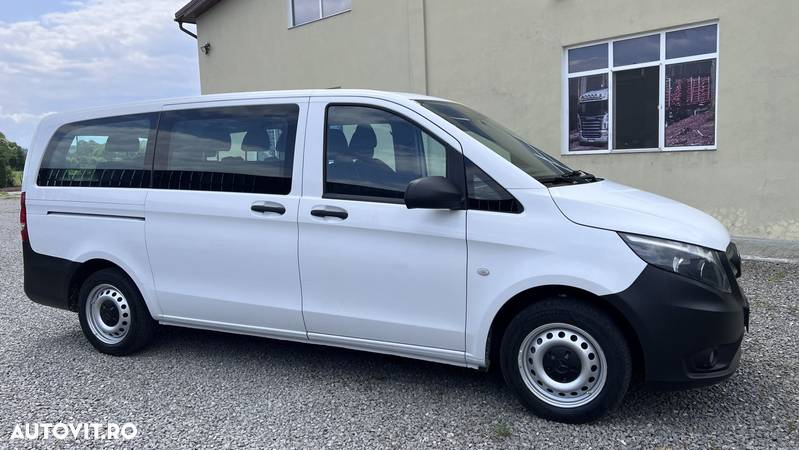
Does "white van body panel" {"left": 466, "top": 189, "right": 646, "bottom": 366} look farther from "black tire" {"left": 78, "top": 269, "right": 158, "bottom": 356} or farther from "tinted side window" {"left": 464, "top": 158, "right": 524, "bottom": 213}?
"black tire" {"left": 78, "top": 269, "right": 158, "bottom": 356}

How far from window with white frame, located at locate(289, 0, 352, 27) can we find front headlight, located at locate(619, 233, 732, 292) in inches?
437

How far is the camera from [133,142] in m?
4.64

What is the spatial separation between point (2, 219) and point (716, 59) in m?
17.4

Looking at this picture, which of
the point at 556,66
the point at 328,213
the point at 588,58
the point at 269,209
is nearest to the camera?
the point at 328,213

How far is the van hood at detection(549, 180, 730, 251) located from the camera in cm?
322

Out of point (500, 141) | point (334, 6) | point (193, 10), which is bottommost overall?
point (500, 141)

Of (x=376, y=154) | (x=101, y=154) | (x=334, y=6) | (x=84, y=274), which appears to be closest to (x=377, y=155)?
(x=376, y=154)

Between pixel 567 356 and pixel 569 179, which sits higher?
pixel 569 179

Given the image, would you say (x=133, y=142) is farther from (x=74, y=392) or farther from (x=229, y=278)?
(x=74, y=392)

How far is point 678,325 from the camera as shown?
10.2ft

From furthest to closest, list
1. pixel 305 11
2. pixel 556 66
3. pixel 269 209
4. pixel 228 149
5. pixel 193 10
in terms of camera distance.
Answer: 1. pixel 193 10
2. pixel 305 11
3. pixel 556 66
4. pixel 228 149
5. pixel 269 209

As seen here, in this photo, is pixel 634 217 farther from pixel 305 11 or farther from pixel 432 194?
pixel 305 11

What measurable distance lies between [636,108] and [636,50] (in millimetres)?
871

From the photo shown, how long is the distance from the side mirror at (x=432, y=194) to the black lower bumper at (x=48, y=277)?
2.93m
